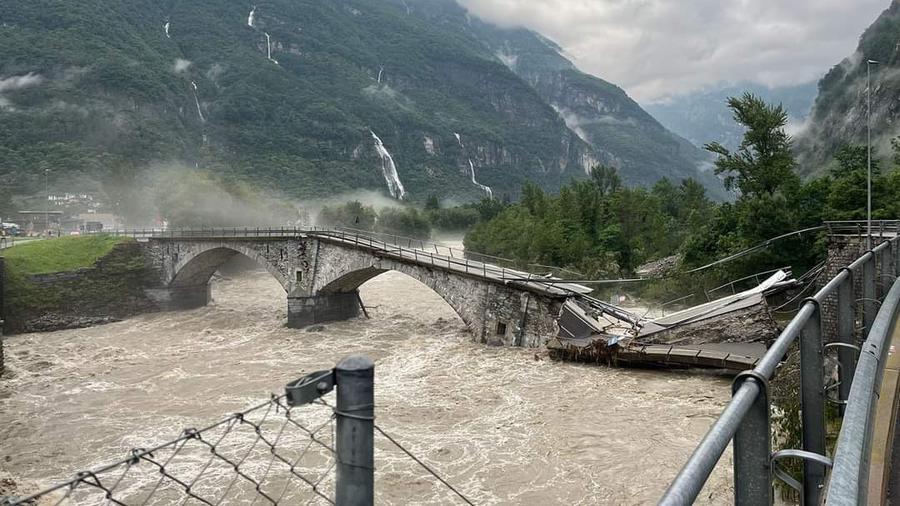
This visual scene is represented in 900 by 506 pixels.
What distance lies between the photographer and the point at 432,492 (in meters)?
12.6

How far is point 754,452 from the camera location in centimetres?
184

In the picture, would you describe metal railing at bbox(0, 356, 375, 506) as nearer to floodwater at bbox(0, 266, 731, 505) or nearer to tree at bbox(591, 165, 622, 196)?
floodwater at bbox(0, 266, 731, 505)

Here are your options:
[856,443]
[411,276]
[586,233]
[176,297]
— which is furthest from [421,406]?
[586,233]

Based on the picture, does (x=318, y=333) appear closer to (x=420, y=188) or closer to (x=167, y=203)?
(x=167, y=203)

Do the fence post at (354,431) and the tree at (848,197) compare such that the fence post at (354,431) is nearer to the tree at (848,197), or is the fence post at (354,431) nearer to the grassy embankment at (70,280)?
the tree at (848,197)

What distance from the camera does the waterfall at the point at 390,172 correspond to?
145625mm

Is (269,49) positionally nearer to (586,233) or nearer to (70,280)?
(586,233)

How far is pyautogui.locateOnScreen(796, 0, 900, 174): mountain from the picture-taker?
66.5 m

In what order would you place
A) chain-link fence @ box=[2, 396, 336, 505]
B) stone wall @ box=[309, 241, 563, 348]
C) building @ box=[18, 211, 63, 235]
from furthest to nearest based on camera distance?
building @ box=[18, 211, 63, 235] < stone wall @ box=[309, 241, 563, 348] < chain-link fence @ box=[2, 396, 336, 505]

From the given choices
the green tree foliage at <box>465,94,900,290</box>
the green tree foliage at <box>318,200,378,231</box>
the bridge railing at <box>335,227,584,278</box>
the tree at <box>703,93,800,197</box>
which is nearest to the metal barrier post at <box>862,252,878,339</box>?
the bridge railing at <box>335,227,584,278</box>

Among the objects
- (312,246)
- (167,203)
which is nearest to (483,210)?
(167,203)

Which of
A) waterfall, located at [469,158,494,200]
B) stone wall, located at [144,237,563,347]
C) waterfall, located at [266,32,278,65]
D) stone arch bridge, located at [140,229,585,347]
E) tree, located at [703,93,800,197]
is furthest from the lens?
waterfall, located at [266,32,278,65]

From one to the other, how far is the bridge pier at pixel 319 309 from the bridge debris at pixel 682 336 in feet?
54.9

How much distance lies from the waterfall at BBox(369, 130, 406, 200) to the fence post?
139m
